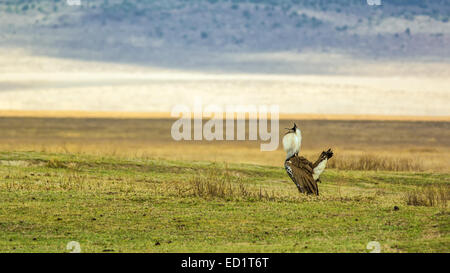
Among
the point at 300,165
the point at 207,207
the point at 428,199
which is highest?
the point at 300,165

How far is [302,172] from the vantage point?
2300 centimetres

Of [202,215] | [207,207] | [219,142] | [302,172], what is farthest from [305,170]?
[219,142]

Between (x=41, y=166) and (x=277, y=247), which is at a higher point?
(x=41, y=166)

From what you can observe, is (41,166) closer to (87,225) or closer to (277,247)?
(87,225)

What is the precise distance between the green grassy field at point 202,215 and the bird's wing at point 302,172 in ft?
1.06

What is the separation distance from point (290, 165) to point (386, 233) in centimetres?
518

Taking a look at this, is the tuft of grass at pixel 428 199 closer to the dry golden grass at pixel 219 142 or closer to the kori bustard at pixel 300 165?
the kori bustard at pixel 300 165

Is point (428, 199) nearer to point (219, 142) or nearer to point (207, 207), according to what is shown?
point (207, 207)

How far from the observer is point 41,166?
98.3ft

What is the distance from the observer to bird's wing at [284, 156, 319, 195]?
22766 millimetres

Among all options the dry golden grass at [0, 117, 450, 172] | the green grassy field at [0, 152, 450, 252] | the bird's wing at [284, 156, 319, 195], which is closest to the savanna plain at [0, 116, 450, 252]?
the green grassy field at [0, 152, 450, 252]

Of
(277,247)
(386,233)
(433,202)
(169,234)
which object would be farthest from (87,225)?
(433,202)

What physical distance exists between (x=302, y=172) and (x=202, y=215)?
3900mm

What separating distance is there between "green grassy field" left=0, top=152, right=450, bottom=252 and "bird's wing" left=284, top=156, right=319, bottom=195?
1.06 ft
